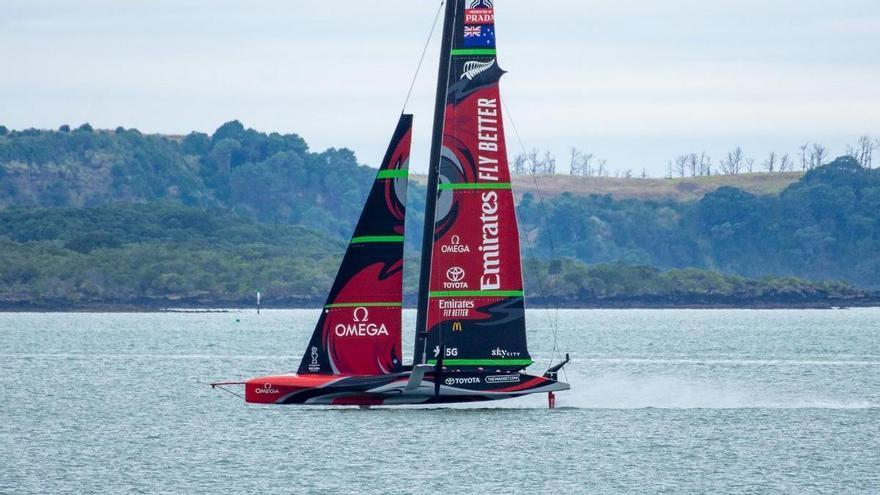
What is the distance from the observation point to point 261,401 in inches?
1698

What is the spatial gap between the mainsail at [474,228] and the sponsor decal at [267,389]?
12.5 ft

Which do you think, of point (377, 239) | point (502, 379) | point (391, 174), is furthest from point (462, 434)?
point (391, 174)

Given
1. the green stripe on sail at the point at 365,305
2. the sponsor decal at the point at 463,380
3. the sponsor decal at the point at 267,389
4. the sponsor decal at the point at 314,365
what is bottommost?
the sponsor decal at the point at 267,389

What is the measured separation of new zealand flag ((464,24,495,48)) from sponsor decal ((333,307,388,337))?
294 inches

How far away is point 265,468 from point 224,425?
9.05 meters

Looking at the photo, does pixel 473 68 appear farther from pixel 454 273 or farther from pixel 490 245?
pixel 454 273

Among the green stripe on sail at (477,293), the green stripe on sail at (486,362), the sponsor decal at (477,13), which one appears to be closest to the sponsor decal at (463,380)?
the green stripe on sail at (486,362)

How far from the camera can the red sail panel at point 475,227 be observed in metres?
42.5

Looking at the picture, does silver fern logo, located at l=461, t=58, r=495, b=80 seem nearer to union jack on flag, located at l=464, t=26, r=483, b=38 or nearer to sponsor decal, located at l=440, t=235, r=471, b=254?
union jack on flag, located at l=464, t=26, r=483, b=38

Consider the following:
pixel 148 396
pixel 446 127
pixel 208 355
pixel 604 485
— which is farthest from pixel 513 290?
pixel 208 355

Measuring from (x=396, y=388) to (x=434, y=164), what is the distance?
19.0 ft

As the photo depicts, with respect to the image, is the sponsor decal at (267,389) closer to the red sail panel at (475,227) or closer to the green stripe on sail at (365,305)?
the green stripe on sail at (365,305)

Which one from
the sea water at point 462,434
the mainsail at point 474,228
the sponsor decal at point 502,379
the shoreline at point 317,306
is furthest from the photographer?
the shoreline at point 317,306

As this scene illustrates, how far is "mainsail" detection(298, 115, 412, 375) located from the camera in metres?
43.6
